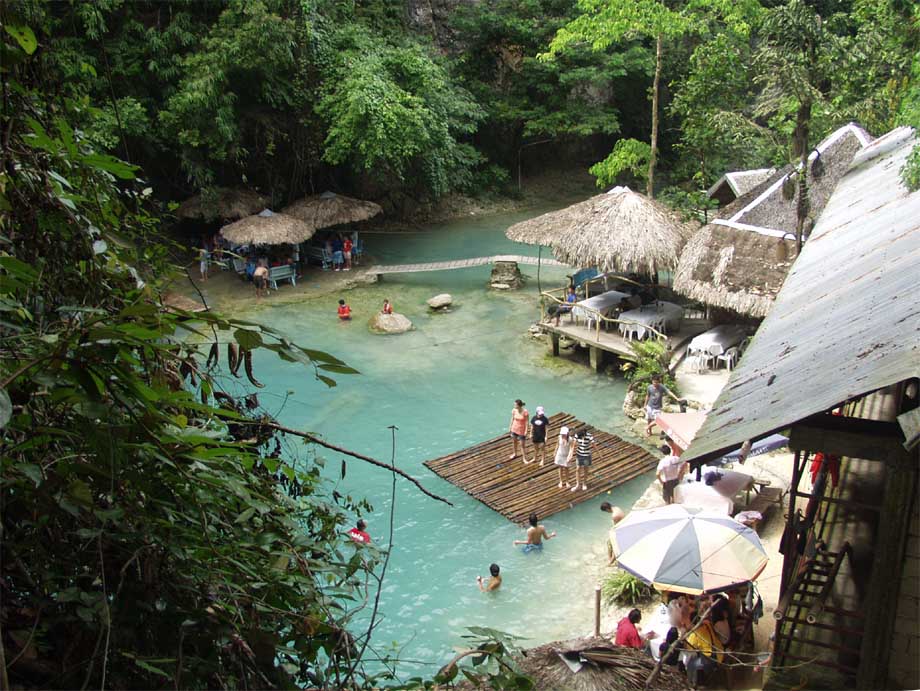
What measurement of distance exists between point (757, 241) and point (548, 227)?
12.5 ft

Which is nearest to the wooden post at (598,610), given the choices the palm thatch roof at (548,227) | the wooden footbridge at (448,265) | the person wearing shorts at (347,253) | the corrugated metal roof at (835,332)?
the corrugated metal roof at (835,332)

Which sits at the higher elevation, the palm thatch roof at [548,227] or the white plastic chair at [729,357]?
the palm thatch roof at [548,227]

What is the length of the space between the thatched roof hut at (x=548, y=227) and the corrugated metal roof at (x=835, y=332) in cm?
719

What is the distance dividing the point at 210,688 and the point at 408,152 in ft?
48.9

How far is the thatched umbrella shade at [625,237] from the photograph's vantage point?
12.8 meters

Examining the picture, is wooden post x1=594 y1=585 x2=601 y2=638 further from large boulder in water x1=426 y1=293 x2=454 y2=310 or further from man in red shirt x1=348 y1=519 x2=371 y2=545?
large boulder in water x1=426 y1=293 x2=454 y2=310

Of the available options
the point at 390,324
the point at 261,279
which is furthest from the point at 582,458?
the point at 261,279

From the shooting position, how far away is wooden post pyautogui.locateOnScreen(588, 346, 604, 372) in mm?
12539

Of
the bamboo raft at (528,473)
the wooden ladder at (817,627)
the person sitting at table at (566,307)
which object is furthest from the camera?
the person sitting at table at (566,307)

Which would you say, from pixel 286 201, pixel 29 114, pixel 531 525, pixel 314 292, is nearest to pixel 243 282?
pixel 314 292

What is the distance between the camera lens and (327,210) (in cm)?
1750

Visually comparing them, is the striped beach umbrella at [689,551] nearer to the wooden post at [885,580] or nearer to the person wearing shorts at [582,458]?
the wooden post at [885,580]

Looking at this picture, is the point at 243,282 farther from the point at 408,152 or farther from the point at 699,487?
the point at 699,487

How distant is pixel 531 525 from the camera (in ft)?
27.2
